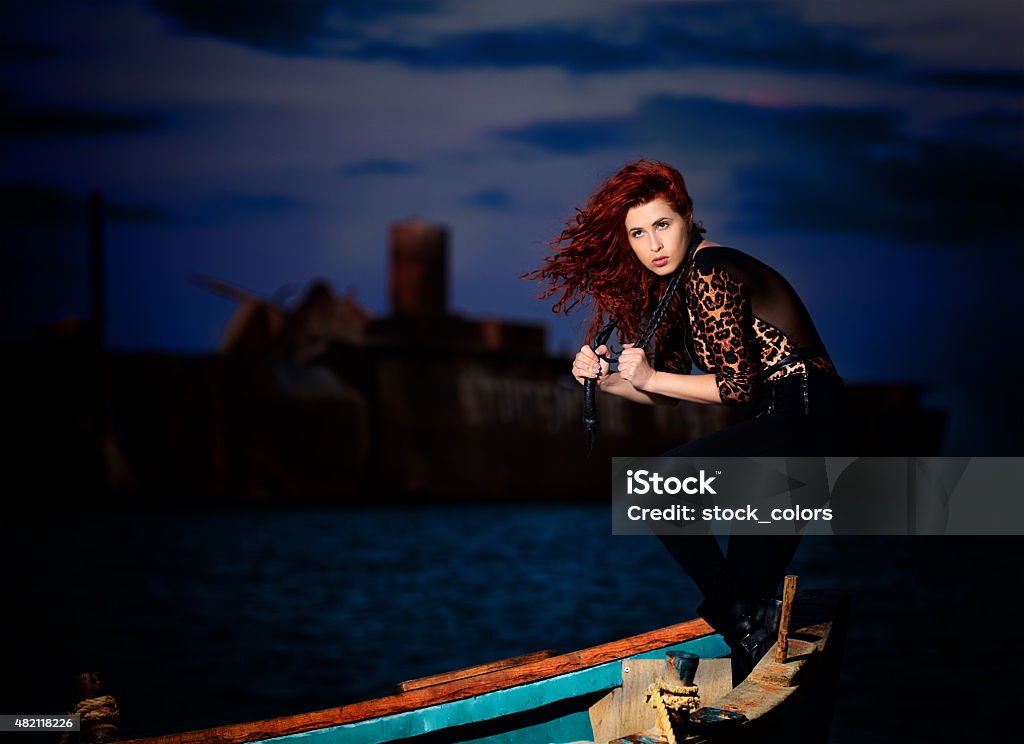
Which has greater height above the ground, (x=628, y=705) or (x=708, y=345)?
(x=708, y=345)

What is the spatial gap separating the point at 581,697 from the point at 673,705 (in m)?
1.20

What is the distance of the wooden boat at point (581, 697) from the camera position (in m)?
4.49

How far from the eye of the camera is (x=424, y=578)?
3341 centimetres

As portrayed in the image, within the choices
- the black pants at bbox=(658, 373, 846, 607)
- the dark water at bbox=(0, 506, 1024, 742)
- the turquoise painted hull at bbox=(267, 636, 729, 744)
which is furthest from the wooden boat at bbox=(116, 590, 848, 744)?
the dark water at bbox=(0, 506, 1024, 742)

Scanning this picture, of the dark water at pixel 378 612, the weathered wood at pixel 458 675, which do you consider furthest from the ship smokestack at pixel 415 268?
the weathered wood at pixel 458 675

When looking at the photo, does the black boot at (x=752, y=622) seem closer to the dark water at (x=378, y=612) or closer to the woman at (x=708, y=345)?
the woman at (x=708, y=345)

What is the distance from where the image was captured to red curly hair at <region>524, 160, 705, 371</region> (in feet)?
14.7

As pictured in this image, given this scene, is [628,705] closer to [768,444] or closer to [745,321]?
[768,444]

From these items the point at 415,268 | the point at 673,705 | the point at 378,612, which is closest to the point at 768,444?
the point at 673,705

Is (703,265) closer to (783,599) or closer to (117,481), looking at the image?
(783,599)

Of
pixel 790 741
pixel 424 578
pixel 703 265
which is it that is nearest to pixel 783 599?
pixel 790 741

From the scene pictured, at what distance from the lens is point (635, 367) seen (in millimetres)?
4336

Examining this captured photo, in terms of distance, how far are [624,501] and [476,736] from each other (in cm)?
120

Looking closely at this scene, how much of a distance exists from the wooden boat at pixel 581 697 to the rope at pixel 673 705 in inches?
6.0
